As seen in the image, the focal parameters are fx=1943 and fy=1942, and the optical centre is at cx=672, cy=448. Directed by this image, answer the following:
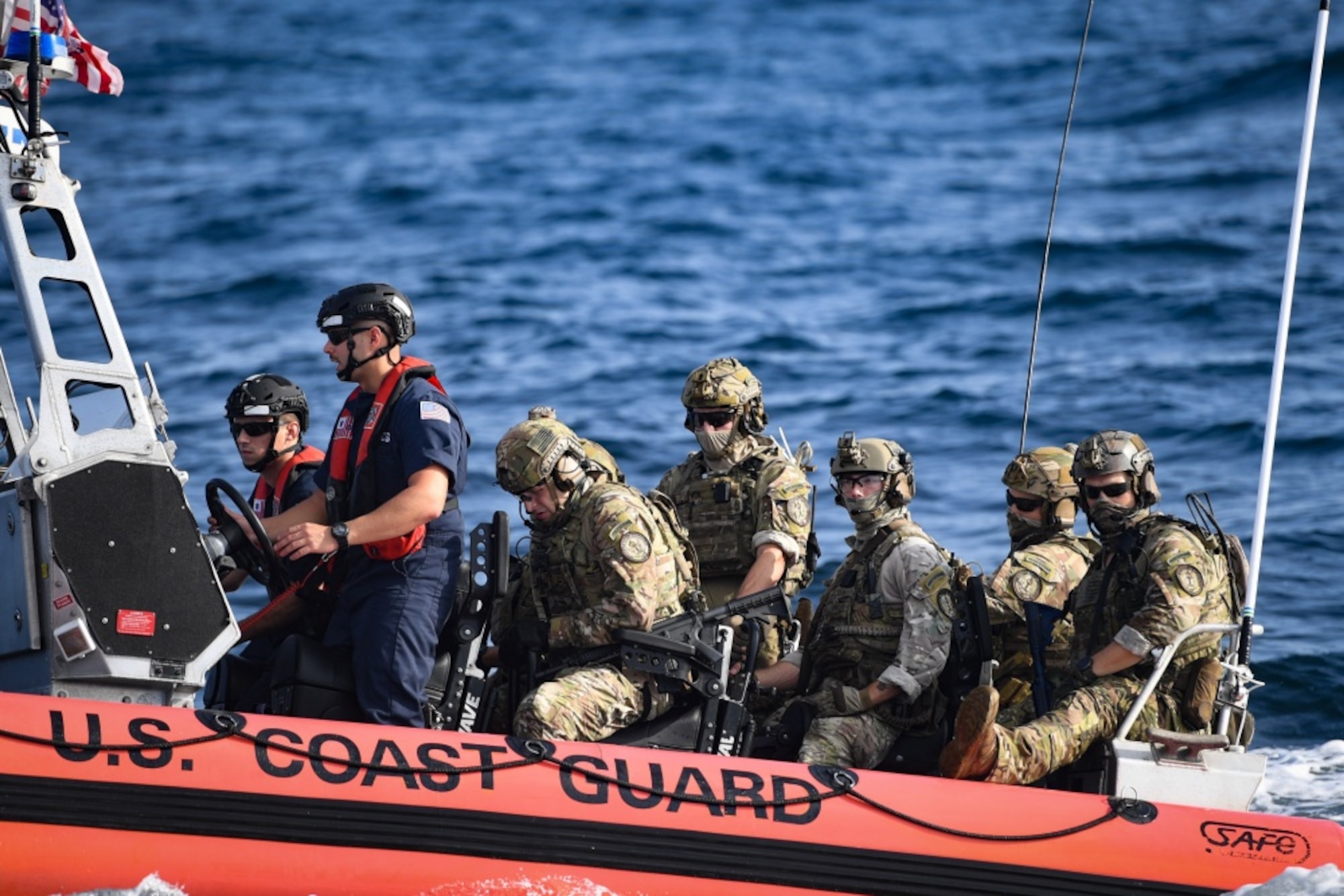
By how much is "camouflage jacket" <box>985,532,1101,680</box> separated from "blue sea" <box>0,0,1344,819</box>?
1822 millimetres

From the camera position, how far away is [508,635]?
668 cm

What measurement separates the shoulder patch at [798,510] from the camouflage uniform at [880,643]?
701 mm

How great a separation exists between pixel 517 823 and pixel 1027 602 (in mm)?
2043

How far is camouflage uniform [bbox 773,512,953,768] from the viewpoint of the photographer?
257 inches

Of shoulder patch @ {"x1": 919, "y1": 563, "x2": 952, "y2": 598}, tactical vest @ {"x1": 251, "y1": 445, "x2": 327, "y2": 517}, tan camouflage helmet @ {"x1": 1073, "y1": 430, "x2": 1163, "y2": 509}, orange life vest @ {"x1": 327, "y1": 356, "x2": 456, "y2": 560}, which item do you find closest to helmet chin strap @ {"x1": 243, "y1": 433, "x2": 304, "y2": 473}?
tactical vest @ {"x1": 251, "y1": 445, "x2": 327, "y2": 517}

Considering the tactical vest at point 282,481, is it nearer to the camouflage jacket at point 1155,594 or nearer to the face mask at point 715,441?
the face mask at point 715,441

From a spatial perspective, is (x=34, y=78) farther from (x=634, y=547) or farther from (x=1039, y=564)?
(x=1039, y=564)

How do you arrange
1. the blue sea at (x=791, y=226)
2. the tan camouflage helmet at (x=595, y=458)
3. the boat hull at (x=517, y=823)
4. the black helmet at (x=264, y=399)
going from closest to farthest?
the boat hull at (x=517, y=823), the tan camouflage helmet at (x=595, y=458), the black helmet at (x=264, y=399), the blue sea at (x=791, y=226)

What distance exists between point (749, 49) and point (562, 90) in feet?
11.3

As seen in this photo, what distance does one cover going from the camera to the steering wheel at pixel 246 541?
6.23 meters

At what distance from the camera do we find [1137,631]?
20.9ft

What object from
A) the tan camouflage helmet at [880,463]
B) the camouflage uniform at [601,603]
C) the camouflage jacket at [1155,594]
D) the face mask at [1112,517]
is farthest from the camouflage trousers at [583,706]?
the face mask at [1112,517]

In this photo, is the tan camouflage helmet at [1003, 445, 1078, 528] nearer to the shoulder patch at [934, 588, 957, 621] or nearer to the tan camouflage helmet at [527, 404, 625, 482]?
the shoulder patch at [934, 588, 957, 621]

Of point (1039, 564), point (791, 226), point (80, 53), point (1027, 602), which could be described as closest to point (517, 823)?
point (1027, 602)
